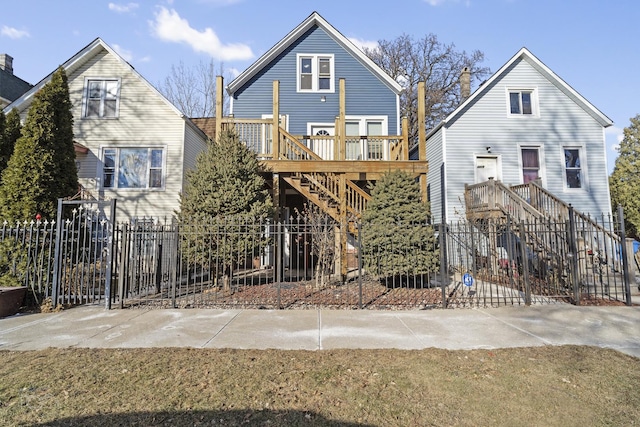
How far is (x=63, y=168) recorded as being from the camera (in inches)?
310

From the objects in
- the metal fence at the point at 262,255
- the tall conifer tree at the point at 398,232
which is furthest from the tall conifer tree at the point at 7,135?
the tall conifer tree at the point at 398,232

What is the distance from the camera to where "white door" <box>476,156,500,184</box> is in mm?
13844

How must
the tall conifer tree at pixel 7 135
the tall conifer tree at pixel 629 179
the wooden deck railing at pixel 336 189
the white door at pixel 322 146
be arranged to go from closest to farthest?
the tall conifer tree at pixel 7 135 < the wooden deck railing at pixel 336 189 < the white door at pixel 322 146 < the tall conifer tree at pixel 629 179

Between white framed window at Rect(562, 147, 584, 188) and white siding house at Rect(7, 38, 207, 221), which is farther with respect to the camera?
white framed window at Rect(562, 147, 584, 188)

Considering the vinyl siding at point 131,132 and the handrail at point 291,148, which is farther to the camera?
the vinyl siding at point 131,132

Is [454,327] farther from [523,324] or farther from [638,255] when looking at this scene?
[638,255]

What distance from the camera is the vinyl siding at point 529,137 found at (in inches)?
535

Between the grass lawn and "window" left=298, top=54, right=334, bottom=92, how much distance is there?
12.8m

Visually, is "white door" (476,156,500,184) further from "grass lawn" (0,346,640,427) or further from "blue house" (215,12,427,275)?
"grass lawn" (0,346,640,427)

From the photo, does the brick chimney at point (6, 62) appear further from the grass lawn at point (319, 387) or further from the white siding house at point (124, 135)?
the grass lawn at point (319, 387)

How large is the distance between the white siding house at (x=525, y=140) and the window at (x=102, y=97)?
524 inches

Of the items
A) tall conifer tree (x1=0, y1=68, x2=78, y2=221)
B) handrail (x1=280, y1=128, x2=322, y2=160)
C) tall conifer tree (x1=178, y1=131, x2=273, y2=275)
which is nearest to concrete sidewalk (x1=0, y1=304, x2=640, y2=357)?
tall conifer tree (x1=178, y1=131, x2=273, y2=275)

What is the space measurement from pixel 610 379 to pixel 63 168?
10.6 metres

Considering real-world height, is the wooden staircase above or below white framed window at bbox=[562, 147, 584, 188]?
below
